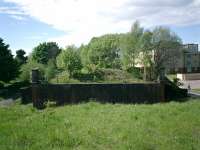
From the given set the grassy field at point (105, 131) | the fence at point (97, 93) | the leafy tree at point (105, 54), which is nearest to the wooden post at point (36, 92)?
the fence at point (97, 93)

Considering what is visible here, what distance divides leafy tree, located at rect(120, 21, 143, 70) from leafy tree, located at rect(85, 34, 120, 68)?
6.74m

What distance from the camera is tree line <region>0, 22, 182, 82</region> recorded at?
1564 inches

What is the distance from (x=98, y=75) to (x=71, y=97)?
2047 cm

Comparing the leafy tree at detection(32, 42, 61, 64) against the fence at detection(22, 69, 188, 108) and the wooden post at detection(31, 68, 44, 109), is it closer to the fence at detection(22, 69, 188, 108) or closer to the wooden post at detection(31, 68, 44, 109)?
the fence at detection(22, 69, 188, 108)

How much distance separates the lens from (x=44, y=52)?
88750mm

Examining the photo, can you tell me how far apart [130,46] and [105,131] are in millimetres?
45476

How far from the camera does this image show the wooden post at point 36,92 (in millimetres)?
21359

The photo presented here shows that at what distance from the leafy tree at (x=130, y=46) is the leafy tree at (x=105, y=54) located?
6.74 meters

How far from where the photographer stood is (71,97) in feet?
75.5

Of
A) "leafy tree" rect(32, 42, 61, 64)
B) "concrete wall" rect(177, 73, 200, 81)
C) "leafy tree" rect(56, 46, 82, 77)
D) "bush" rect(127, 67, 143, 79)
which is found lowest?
"concrete wall" rect(177, 73, 200, 81)

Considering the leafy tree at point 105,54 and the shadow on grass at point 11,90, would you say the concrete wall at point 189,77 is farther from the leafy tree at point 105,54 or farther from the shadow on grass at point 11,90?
the shadow on grass at point 11,90

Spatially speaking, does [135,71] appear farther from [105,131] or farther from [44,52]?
[44,52]

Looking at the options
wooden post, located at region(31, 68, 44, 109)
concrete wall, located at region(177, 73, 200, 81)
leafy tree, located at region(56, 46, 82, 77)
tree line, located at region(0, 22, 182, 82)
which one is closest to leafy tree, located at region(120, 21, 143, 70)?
tree line, located at region(0, 22, 182, 82)

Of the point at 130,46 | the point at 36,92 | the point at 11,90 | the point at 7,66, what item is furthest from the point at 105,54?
the point at 36,92
